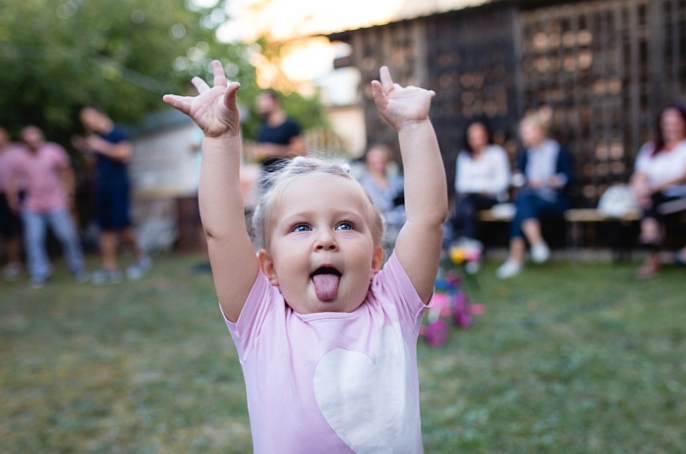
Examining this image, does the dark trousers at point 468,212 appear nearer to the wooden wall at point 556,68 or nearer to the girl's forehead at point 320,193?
the wooden wall at point 556,68

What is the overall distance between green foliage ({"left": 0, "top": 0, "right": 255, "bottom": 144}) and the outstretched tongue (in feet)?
29.7

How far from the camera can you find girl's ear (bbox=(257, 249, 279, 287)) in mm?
1282

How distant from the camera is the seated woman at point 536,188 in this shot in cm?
620

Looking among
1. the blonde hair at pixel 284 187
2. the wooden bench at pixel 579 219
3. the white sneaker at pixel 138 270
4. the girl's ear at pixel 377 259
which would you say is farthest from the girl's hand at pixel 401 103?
the white sneaker at pixel 138 270

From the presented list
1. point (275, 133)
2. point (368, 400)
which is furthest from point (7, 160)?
point (368, 400)

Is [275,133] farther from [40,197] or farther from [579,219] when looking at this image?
[579,219]

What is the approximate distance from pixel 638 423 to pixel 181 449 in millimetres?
1879

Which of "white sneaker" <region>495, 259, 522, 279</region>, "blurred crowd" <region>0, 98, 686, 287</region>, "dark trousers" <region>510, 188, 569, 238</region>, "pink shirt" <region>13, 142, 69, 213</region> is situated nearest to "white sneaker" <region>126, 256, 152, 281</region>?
"blurred crowd" <region>0, 98, 686, 287</region>

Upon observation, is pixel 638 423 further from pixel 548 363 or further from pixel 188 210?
pixel 188 210

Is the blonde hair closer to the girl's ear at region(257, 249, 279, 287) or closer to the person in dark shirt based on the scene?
the girl's ear at region(257, 249, 279, 287)

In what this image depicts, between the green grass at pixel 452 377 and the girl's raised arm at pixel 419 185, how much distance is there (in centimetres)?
135

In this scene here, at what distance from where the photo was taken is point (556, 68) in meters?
6.97

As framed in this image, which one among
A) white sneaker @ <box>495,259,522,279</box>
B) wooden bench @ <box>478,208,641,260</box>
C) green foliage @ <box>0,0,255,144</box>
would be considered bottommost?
white sneaker @ <box>495,259,522,279</box>

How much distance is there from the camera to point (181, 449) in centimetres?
240
